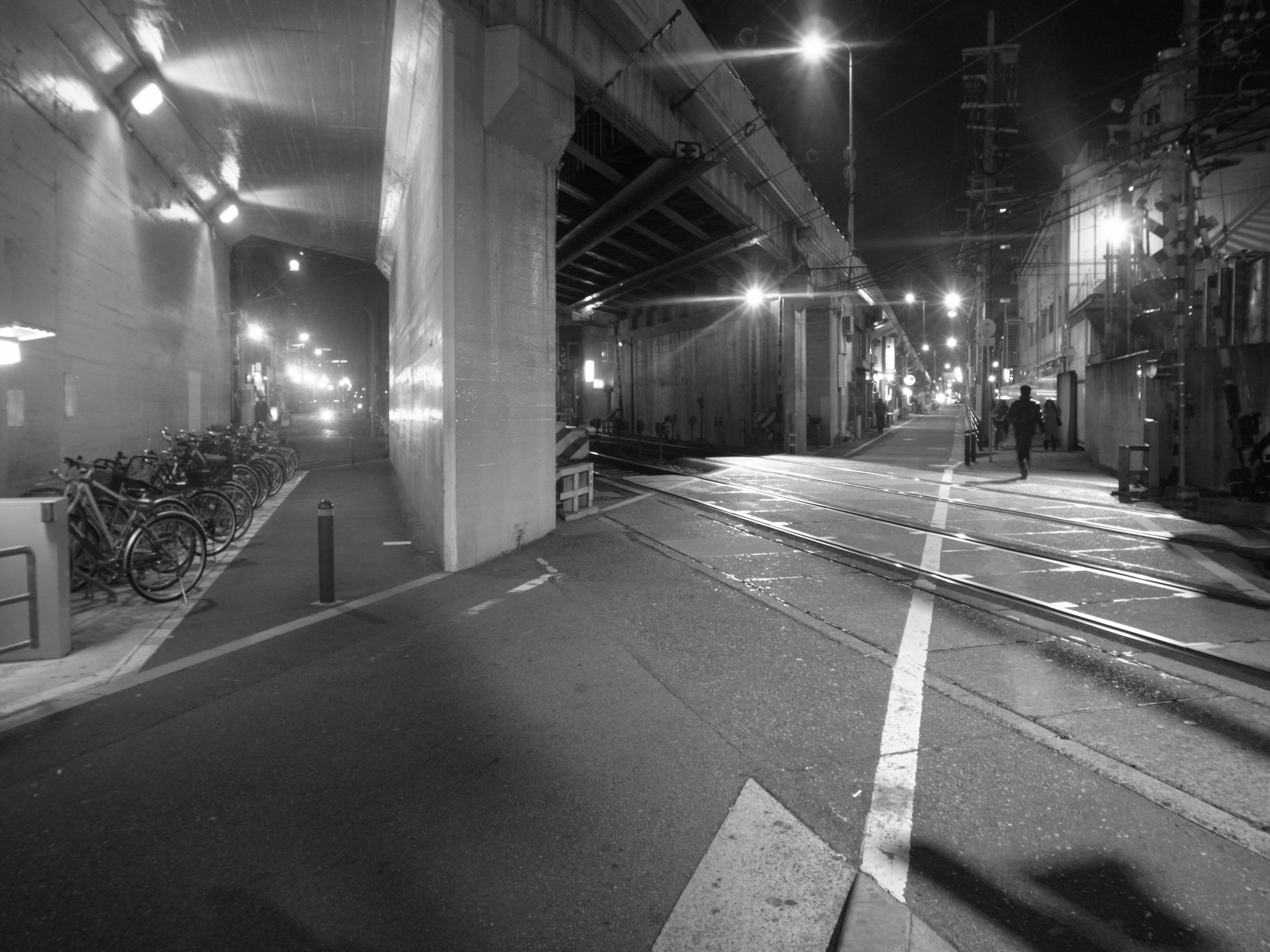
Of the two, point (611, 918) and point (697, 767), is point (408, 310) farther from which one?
point (611, 918)

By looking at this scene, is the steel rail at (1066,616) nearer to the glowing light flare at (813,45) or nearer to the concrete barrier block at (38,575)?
the concrete barrier block at (38,575)

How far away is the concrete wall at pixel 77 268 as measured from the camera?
8.95 metres

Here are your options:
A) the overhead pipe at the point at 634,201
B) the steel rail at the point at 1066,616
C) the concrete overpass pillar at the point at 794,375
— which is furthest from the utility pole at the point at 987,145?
the steel rail at the point at 1066,616

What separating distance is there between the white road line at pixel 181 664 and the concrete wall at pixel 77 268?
16.4 ft

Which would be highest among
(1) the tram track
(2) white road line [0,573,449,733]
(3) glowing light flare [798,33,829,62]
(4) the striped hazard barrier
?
(3) glowing light flare [798,33,829,62]

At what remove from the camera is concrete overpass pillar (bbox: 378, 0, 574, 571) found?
8.64 m

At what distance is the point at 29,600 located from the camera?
5473 mm

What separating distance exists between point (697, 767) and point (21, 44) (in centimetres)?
1151

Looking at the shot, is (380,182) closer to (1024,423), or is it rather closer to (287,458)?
(287,458)

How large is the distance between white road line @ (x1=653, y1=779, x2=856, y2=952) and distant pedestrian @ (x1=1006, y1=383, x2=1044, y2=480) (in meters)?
15.8

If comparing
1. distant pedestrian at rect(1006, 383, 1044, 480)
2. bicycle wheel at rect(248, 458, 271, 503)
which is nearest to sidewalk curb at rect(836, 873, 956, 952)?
bicycle wheel at rect(248, 458, 271, 503)

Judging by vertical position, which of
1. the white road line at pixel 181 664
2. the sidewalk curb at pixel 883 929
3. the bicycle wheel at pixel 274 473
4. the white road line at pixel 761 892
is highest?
the bicycle wheel at pixel 274 473

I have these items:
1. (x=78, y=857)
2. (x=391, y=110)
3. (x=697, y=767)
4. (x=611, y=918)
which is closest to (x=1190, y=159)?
(x=391, y=110)

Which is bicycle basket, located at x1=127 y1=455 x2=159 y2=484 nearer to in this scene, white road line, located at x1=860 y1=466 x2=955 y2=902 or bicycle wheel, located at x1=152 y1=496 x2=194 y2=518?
bicycle wheel, located at x1=152 y1=496 x2=194 y2=518
